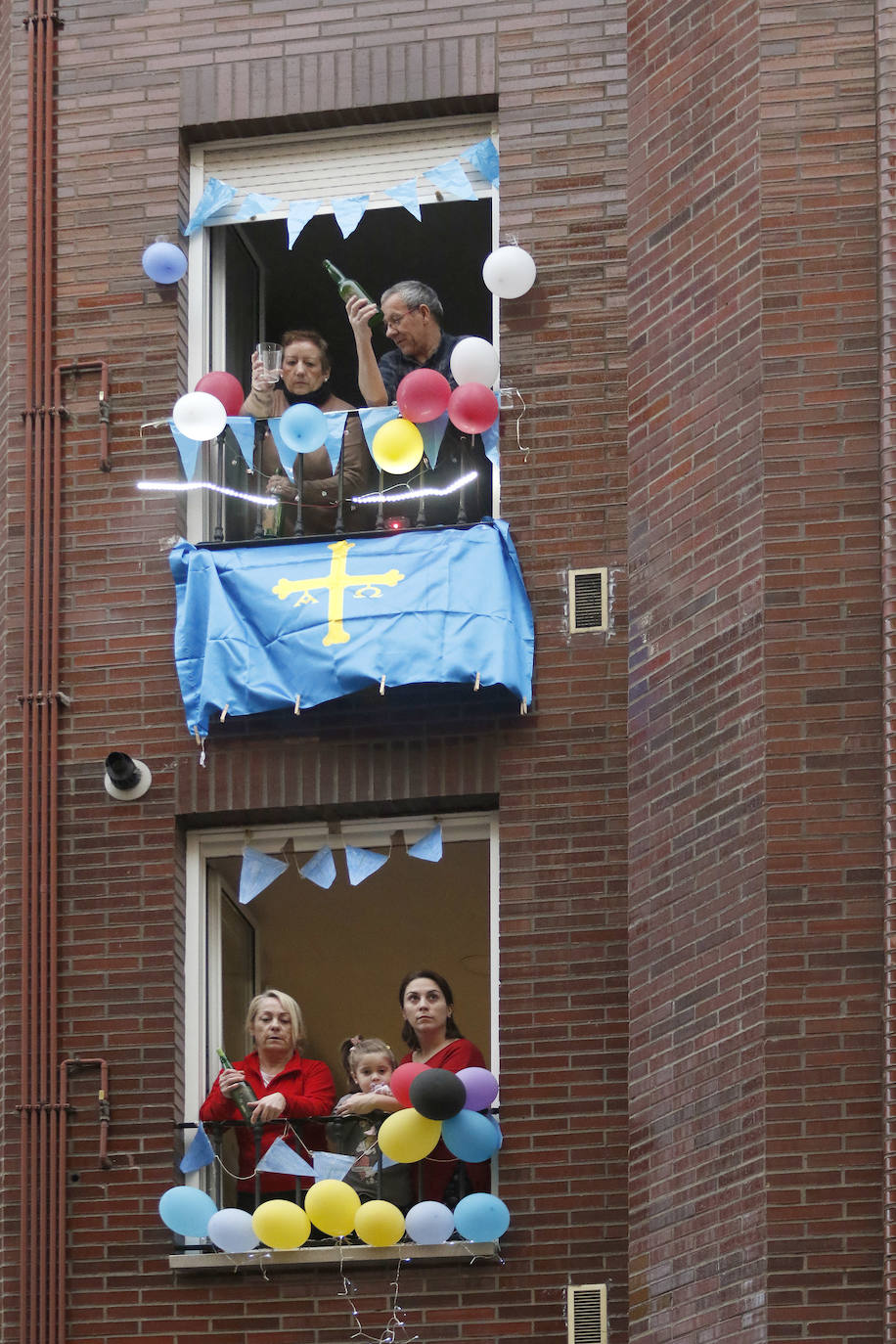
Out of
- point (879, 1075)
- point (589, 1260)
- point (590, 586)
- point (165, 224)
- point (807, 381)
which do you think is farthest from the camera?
point (165, 224)

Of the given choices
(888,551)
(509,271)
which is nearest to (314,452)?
(509,271)

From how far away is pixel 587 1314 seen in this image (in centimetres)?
1484

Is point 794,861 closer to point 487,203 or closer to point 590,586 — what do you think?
point 590,586

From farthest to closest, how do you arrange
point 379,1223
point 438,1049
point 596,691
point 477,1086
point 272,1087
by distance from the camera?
point 596,691 → point 272,1087 → point 438,1049 → point 477,1086 → point 379,1223

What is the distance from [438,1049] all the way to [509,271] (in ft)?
13.3

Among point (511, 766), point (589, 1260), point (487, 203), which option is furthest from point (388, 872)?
point (487, 203)

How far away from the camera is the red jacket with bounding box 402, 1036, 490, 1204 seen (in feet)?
50.2

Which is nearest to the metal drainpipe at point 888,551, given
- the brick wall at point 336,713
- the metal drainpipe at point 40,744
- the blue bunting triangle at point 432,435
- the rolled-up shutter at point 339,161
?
the brick wall at point 336,713

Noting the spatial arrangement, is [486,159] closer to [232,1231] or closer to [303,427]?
[303,427]

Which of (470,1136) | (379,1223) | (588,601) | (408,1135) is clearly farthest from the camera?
(588,601)

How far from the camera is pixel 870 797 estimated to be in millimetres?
13328

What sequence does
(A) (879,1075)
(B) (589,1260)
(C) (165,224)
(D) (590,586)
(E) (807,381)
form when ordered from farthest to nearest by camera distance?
(C) (165,224), (D) (590,586), (B) (589,1260), (E) (807,381), (A) (879,1075)

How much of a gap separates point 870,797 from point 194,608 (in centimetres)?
449

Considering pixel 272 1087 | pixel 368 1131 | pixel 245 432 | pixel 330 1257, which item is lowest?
pixel 330 1257
